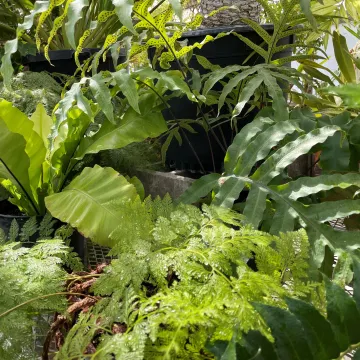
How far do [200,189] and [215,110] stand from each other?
577 millimetres

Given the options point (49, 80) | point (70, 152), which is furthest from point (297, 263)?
point (49, 80)

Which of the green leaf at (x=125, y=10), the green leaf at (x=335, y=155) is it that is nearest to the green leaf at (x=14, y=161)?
the green leaf at (x=125, y=10)

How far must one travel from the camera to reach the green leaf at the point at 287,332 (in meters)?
0.42

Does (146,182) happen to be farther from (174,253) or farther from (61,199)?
(174,253)

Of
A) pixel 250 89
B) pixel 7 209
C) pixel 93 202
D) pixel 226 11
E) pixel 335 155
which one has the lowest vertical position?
pixel 7 209

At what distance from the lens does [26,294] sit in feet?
1.89

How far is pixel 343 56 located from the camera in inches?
57.1

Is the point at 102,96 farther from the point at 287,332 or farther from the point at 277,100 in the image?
the point at 287,332

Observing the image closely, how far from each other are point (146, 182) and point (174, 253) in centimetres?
71

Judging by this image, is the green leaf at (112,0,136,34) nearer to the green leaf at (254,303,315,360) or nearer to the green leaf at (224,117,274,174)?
the green leaf at (224,117,274,174)

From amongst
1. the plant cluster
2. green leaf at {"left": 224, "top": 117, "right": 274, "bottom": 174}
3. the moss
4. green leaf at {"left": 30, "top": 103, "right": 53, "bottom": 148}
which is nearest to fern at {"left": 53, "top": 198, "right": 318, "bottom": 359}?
the plant cluster

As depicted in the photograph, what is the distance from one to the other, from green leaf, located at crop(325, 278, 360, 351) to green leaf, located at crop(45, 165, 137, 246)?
0.52 m

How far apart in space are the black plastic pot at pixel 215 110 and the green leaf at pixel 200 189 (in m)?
0.36

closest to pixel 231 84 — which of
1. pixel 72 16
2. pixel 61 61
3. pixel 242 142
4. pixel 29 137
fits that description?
pixel 242 142
